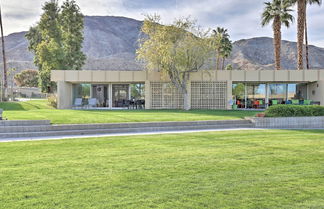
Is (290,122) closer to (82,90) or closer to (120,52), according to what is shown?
(82,90)

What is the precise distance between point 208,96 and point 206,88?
68cm

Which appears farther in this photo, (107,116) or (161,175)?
(107,116)

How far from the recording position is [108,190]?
3.95 metres

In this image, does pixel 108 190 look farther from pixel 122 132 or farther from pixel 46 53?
pixel 46 53

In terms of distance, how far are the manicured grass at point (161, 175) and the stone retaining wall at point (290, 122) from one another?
5050mm

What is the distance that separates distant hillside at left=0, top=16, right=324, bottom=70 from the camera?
390 ft

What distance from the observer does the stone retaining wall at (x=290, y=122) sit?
12.8m

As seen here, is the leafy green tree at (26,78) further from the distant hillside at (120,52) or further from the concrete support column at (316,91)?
the concrete support column at (316,91)

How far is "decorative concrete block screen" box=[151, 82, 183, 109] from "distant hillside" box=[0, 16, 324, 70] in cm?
7888

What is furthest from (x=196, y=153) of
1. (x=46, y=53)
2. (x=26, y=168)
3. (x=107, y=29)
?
(x=107, y=29)

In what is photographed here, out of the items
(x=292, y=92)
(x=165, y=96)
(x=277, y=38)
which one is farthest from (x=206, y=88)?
(x=277, y=38)

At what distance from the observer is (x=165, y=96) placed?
24.2 meters

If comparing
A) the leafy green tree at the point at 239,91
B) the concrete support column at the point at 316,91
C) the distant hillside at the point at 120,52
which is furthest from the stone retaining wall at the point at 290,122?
the distant hillside at the point at 120,52

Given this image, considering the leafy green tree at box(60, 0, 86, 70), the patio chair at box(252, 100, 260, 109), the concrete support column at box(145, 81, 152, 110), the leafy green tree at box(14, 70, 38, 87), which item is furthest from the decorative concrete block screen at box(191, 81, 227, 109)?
the leafy green tree at box(14, 70, 38, 87)
